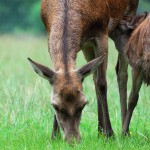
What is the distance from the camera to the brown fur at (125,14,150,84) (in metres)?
9.95

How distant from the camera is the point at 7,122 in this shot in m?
11.0

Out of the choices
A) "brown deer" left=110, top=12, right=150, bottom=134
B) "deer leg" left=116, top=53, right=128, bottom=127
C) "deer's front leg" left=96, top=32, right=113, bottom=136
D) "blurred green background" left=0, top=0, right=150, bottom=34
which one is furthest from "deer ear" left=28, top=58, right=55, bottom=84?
"blurred green background" left=0, top=0, right=150, bottom=34

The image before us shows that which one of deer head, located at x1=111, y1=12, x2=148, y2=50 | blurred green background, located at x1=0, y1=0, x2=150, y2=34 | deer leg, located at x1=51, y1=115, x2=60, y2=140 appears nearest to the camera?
deer leg, located at x1=51, y1=115, x2=60, y2=140

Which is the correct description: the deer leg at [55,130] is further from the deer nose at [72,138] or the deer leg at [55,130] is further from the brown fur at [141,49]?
the brown fur at [141,49]

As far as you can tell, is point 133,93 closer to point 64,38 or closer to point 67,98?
point 64,38

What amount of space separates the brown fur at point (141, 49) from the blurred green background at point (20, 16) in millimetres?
37923

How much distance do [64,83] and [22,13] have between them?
43868mm

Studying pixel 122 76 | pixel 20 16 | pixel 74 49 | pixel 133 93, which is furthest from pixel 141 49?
pixel 20 16

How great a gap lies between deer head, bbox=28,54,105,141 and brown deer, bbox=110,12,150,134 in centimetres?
113

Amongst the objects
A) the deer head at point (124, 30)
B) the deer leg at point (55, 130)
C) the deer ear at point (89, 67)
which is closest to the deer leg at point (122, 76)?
the deer head at point (124, 30)

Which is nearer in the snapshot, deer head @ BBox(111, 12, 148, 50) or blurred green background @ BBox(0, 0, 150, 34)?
deer head @ BBox(111, 12, 148, 50)

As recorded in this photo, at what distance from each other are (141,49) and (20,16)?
42471 millimetres

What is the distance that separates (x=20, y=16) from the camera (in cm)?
5212

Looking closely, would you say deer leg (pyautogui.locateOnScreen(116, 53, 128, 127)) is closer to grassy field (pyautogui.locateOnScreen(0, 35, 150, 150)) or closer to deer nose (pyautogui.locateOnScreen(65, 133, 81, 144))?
grassy field (pyautogui.locateOnScreen(0, 35, 150, 150))
